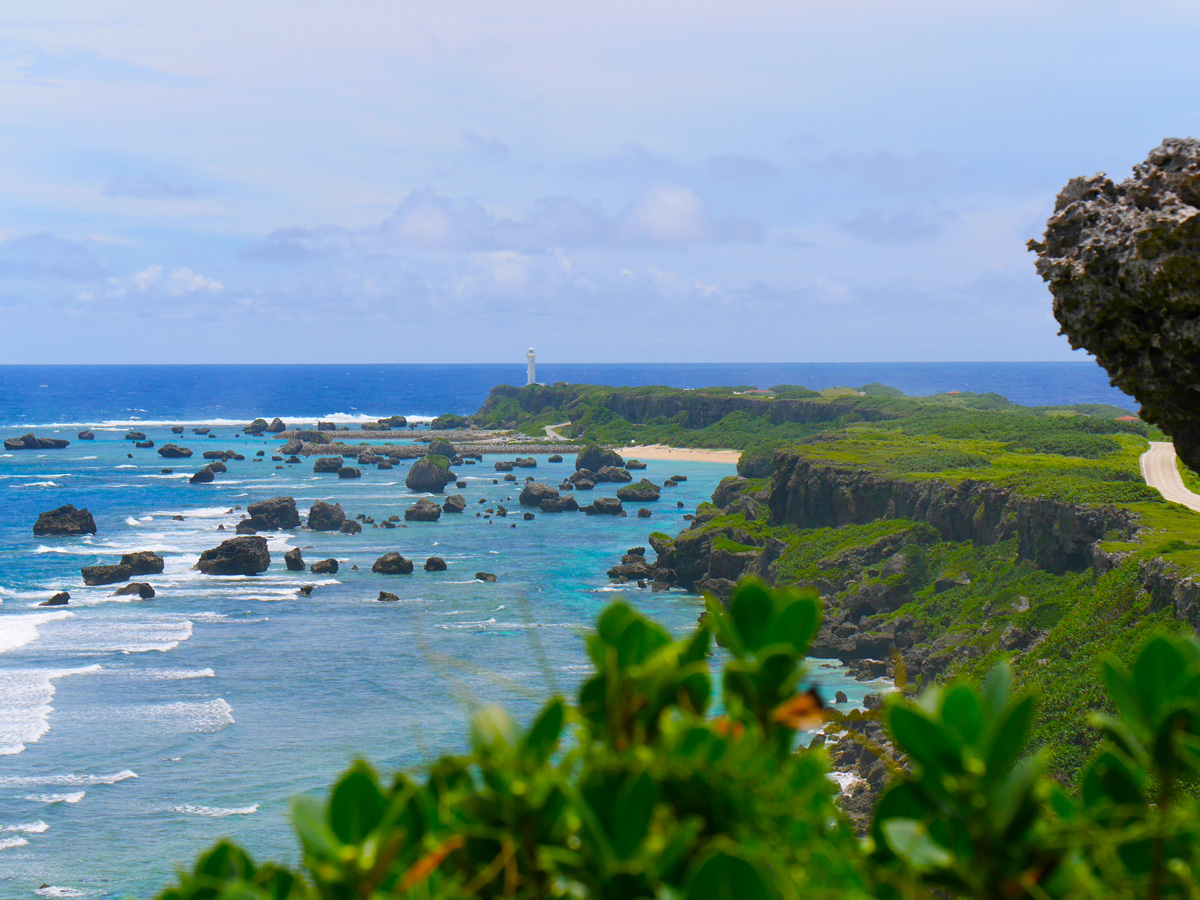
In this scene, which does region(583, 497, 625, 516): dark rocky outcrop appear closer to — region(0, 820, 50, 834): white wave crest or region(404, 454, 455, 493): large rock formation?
region(404, 454, 455, 493): large rock formation

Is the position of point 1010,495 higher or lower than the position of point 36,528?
higher

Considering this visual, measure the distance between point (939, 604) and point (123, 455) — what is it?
99896 millimetres

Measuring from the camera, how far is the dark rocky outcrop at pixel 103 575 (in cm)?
5231

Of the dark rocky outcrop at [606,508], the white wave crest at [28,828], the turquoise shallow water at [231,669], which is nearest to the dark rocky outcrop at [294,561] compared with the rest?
the turquoise shallow water at [231,669]

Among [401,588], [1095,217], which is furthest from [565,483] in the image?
[1095,217]

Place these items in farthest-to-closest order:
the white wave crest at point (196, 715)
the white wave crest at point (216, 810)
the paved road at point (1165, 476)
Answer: the paved road at point (1165, 476) < the white wave crest at point (196, 715) < the white wave crest at point (216, 810)

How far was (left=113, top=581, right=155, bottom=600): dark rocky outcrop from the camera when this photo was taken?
165 feet

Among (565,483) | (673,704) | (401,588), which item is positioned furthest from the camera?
(565,483)

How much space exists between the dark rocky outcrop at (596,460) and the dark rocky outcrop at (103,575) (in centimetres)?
4832

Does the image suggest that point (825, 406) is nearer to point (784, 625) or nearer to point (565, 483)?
point (565, 483)

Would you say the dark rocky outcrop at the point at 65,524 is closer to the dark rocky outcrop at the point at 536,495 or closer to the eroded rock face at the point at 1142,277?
the dark rocky outcrop at the point at 536,495

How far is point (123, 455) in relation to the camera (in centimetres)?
11325

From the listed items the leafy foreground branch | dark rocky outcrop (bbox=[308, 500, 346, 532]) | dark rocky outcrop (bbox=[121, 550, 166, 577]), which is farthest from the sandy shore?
the leafy foreground branch

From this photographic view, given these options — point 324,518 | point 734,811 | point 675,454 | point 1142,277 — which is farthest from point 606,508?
point 734,811
